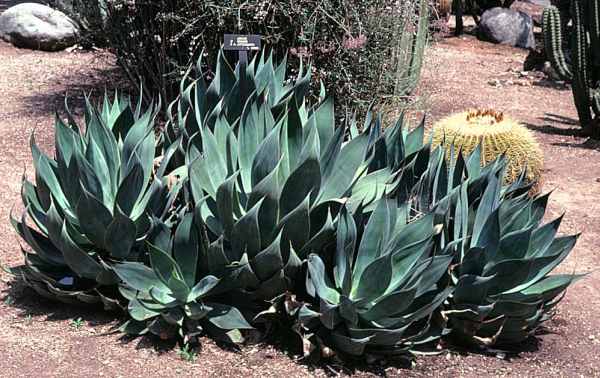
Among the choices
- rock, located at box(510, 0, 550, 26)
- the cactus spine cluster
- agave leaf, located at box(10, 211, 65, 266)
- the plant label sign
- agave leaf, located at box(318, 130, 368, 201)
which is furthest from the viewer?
rock, located at box(510, 0, 550, 26)

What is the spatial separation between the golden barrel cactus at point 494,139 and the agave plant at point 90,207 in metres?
2.62

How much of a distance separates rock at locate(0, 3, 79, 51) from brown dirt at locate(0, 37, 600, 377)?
3.68 ft

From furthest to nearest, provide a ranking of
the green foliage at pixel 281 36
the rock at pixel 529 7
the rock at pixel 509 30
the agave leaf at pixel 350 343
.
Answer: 1. the rock at pixel 529 7
2. the rock at pixel 509 30
3. the green foliage at pixel 281 36
4. the agave leaf at pixel 350 343

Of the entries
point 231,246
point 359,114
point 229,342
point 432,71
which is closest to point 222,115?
point 231,246

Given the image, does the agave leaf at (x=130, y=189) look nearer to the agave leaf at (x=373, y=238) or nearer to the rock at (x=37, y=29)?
the agave leaf at (x=373, y=238)

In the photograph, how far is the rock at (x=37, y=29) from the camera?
1207 centimetres

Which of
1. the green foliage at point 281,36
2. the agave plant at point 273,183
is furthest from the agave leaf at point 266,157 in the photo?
the green foliage at point 281,36

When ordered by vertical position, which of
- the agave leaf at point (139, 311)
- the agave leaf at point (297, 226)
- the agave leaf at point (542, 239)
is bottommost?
the agave leaf at point (139, 311)

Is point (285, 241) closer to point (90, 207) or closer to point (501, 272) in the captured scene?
point (90, 207)

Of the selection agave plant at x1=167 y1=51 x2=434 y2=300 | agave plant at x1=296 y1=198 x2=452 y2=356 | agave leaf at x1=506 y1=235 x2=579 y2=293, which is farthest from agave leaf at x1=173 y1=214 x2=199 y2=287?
agave leaf at x1=506 y1=235 x2=579 y2=293

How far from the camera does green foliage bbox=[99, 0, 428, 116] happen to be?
7352 millimetres

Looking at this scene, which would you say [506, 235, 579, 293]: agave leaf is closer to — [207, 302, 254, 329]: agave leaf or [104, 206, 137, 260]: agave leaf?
[207, 302, 254, 329]: agave leaf

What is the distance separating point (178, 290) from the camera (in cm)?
377

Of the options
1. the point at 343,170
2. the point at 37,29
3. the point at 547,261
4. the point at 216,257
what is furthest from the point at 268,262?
the point at 37,29
